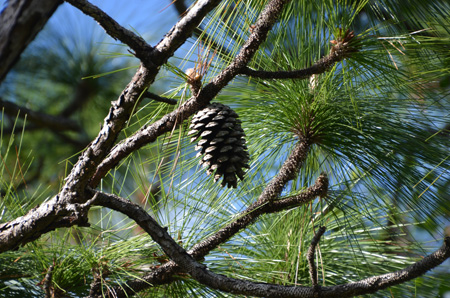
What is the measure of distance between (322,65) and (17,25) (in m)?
0.57

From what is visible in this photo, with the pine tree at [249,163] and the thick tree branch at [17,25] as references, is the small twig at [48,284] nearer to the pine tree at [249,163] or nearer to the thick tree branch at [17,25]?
the pine tree at [249,163]

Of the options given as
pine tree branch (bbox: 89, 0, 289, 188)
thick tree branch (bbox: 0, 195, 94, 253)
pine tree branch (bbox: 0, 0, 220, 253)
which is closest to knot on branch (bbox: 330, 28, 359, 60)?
pine tree branch (bbox: 89, 0, 289, 188)

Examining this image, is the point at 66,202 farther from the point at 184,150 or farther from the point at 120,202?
the point at 184,150

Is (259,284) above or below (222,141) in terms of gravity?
below

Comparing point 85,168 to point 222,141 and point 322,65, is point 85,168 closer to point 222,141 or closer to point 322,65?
point 222,141

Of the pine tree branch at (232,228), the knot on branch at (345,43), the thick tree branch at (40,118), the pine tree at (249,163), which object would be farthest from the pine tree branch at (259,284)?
the thick tree branch at (40,118)

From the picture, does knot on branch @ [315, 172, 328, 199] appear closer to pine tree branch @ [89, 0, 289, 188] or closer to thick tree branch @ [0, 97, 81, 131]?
pine tree branch @ [89, 0, 289, 188]

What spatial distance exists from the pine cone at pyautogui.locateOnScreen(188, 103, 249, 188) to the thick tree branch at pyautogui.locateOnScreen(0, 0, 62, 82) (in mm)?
457

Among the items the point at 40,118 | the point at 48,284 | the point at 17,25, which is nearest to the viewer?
the point at 17,25

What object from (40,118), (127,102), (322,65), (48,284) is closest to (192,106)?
(127,102)

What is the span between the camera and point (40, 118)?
1584mm

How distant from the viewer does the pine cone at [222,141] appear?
32.3 inches

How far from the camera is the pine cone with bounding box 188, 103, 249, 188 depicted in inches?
32.3

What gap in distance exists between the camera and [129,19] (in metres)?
2.19
